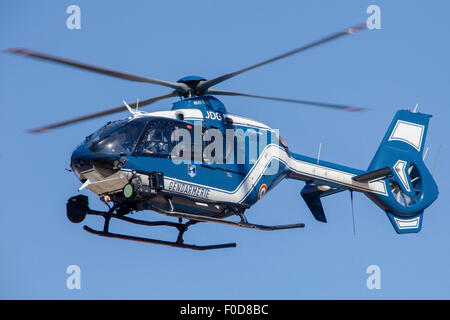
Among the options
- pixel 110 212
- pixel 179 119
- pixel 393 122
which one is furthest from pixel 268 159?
pixel 393 122

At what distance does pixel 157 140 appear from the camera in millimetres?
12266

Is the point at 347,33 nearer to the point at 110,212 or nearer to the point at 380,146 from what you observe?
the point at 110,212

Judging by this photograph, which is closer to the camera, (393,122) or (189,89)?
(189,89)

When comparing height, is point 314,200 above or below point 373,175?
below

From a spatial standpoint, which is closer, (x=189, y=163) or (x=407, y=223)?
(x=189, y=163)

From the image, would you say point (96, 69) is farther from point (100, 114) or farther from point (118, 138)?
point (100, 114)

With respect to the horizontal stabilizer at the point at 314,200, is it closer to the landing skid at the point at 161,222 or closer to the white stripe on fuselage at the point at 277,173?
the white stripe on fuselage at the point at 277,173

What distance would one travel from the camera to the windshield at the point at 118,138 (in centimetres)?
1195

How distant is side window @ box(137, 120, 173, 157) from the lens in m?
12.1

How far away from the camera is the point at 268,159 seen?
14375mm

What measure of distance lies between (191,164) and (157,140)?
2.68ft

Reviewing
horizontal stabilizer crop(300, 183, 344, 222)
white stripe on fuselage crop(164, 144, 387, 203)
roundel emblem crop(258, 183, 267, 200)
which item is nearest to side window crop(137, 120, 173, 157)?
white stripe on fuselage crop(164, 144, 387, 203)

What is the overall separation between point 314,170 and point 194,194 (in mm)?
3607

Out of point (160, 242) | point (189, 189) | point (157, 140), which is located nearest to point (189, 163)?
point (189, 189)
